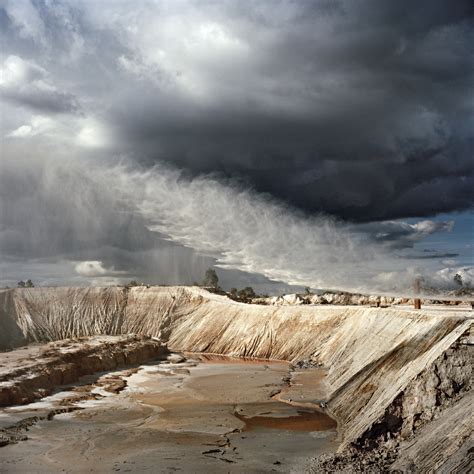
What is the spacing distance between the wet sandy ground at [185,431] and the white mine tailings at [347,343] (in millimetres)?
1851

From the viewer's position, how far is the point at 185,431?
1054 inches

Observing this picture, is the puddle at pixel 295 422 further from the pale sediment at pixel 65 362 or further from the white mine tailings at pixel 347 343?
the pale sediment at pixel 65 362

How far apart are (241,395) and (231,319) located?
34109mm

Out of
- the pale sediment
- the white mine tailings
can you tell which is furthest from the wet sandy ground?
the white mine tailings

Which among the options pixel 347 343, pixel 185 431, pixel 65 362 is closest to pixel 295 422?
pixel 185 431

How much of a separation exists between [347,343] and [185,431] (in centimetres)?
2029

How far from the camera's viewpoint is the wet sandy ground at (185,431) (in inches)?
845

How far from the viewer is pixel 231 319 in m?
71.1

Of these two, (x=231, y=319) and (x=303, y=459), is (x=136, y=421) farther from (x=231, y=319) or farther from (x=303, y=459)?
(x=231, y=319)

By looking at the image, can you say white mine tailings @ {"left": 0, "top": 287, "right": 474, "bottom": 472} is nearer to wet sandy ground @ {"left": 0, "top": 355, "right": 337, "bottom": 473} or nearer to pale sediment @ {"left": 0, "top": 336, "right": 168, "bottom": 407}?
wet sandy ground @ {"left": 0, "top": 355, "right": 337, "bottom": 473}

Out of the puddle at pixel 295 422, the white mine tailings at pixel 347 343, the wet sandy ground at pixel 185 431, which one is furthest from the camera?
the puddle at pixel 295 422

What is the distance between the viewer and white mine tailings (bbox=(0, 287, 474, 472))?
19.0 meters

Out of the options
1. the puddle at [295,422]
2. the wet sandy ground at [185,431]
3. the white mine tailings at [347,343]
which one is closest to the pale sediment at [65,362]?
the wet sandy ground at [185,431]

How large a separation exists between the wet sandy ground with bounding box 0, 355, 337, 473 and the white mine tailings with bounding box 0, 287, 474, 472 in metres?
1.85
